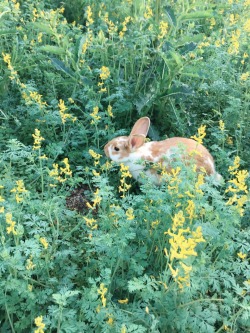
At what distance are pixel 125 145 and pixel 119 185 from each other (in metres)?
0.31

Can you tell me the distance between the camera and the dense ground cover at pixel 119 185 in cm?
220

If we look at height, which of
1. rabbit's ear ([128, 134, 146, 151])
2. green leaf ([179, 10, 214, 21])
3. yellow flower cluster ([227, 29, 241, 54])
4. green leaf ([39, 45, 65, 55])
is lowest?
rabbit's ear ([128, 134, 146, 151])

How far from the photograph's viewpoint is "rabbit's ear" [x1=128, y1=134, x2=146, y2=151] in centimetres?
336

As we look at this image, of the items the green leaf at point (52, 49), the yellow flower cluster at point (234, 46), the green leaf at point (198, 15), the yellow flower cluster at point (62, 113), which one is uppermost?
the green leaf at point (198, 15)

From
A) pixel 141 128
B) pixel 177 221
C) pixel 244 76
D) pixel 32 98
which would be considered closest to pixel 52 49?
pixel 32 98

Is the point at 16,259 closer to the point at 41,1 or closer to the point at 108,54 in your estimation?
the point at 108,54

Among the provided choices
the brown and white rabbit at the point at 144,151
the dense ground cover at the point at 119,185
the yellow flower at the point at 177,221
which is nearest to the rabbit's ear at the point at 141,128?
the brown and white rabbit at the point at 144,151

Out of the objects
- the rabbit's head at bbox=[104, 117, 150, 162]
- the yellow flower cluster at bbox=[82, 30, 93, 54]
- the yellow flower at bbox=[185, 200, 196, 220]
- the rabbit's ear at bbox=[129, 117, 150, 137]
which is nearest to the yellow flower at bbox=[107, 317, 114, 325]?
the yellow flower at bbox=[185, 200, 196, 220]

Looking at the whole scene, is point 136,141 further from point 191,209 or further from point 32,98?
point 191,209

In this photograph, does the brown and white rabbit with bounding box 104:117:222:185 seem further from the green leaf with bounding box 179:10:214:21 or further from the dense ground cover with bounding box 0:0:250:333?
the green leaf with bounding box 179:10:214:21

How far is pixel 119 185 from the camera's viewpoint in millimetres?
3443

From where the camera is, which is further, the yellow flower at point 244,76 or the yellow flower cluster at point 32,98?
the yellow flower at point 244,76

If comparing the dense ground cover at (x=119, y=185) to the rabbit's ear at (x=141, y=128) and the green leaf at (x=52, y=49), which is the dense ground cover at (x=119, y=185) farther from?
the rabbit's ear at (x=141, y=128)

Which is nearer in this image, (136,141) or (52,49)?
(136,141)
